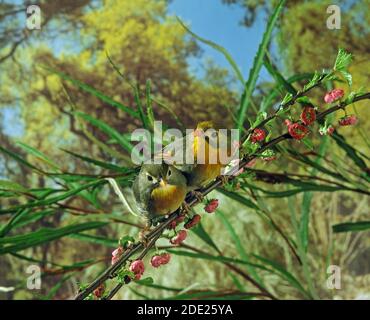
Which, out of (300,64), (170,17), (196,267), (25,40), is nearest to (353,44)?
(300,64)

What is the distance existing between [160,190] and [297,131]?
1.9 inches

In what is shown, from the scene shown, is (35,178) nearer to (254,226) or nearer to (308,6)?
(254,226)

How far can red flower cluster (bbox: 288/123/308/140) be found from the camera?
0.17 m

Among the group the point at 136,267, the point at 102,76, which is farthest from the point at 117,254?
the point at 102,76

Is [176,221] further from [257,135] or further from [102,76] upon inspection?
[102,76]

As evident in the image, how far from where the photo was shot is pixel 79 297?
0.17 m

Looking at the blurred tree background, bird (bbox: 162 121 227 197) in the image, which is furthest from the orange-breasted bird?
the blurred tree background

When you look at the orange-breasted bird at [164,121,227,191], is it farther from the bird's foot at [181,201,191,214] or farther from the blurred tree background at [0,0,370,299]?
the blurred tree background at [0,0,370,299]

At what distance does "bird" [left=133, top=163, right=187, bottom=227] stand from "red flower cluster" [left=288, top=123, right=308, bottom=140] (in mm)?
40

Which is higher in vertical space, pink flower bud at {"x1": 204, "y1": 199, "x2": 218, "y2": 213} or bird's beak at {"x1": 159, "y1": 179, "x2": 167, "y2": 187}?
bird's beak at {"x1": 159, "y1": 179, "x2": 167, "y2": 187}

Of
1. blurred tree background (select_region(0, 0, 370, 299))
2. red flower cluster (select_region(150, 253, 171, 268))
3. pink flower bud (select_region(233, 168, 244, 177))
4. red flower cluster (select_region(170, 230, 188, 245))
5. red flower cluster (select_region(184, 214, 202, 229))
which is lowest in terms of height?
red flower cluster (select_region(150, 253, 171, 268))

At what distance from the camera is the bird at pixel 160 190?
0.18m

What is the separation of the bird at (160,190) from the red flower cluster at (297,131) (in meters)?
0.04

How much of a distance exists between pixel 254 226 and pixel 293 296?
12 centimetres
